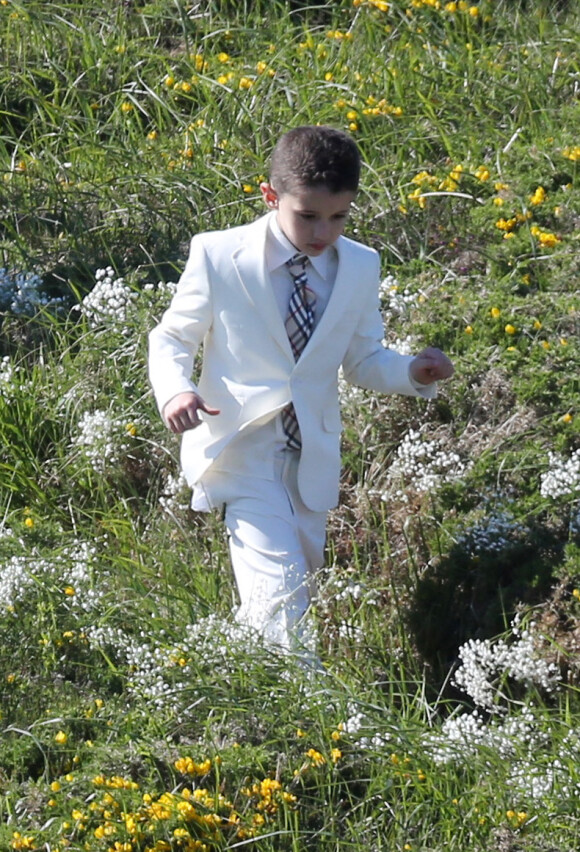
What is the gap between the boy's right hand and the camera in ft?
12.3

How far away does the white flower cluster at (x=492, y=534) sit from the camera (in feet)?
14.5

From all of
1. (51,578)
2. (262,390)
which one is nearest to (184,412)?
(262,390)

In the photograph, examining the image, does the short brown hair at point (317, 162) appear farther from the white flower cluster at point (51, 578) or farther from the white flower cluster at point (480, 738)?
the white flower cluster at point (480, 738)

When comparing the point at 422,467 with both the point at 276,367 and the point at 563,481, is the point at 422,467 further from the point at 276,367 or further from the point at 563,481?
the point at 276,367

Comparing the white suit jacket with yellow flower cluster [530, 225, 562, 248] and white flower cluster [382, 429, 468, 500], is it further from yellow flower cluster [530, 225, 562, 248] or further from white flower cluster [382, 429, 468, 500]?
yellow flower cluster [530, 225, 562, 248]

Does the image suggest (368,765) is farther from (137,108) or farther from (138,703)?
(137,108)

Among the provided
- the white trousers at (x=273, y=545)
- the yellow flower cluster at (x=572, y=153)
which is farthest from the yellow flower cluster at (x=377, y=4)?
the white trousers at (x=273, y=545)

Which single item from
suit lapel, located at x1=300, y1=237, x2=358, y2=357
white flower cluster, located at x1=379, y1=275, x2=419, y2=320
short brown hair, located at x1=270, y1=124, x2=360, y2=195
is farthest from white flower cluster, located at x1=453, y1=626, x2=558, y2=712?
white flower cluster, located at x1=379, y1=275, x2=419, y2=320

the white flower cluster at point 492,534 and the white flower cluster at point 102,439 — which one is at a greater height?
the white flower cluster at point 492,534

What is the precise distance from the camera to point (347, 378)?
4336 mm

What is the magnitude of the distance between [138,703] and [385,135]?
3.02m

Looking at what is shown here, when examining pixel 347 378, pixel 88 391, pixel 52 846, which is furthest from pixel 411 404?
pixel 52 846

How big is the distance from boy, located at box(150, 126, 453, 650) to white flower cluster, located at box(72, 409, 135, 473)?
0.84 meters

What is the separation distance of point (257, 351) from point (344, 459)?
962 mm
